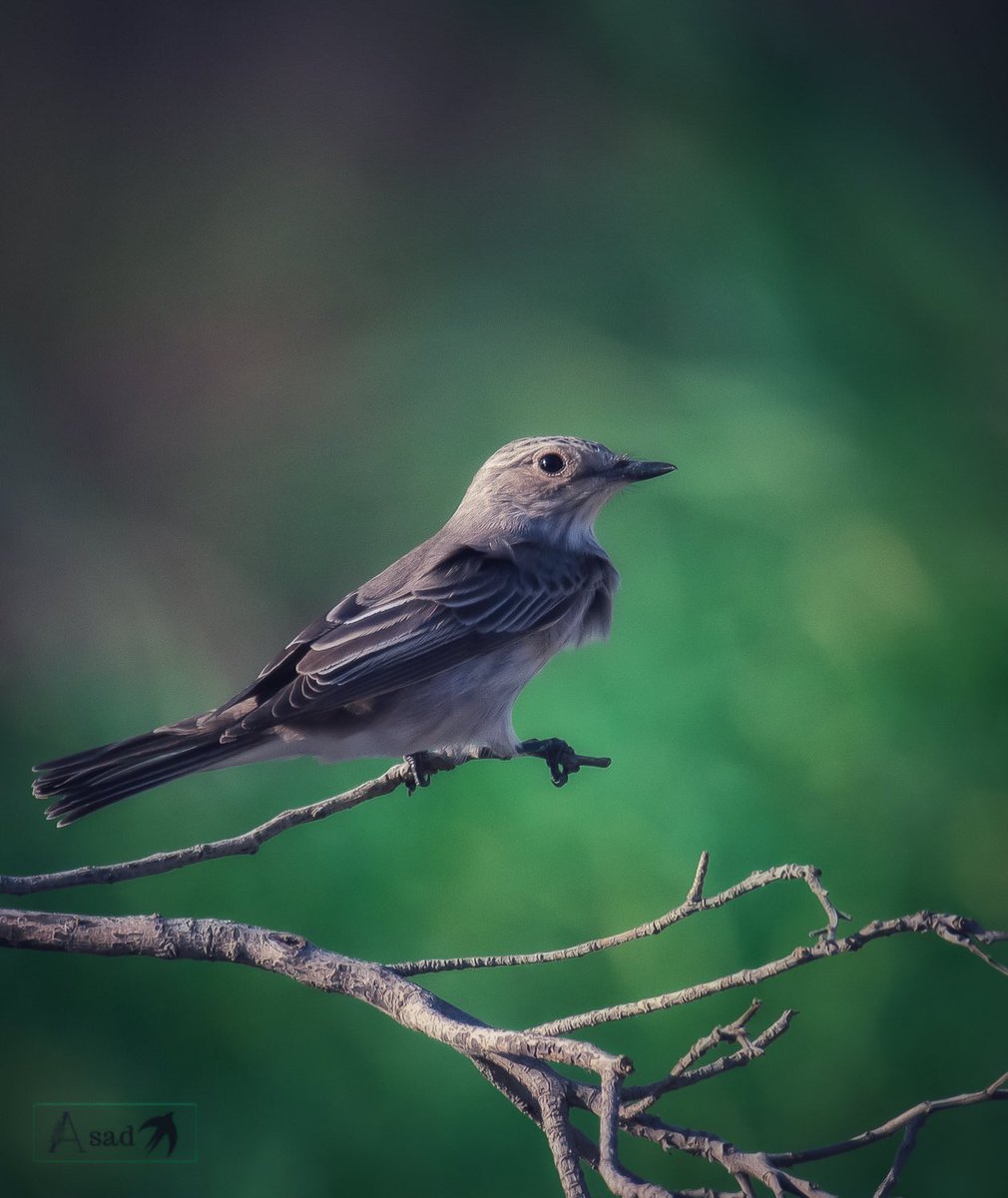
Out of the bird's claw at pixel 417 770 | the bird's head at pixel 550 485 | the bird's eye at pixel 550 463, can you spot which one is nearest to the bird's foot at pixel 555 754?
the bird's claw at pixel 417 770

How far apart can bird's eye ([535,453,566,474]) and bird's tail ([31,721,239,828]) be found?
83cm

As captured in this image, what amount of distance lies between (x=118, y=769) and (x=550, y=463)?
0.97 metres

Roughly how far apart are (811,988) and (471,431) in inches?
49.5

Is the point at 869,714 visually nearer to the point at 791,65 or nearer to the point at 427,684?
the point at 427,684

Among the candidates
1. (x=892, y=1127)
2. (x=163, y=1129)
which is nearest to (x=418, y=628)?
(x=163, y=1129)

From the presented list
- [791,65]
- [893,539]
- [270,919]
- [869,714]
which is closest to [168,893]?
[270,919]

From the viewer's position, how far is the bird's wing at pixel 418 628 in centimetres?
182

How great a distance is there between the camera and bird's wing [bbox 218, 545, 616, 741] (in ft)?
5.96

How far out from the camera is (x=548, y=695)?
7.50 feet

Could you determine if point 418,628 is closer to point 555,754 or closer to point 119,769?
point 555,754

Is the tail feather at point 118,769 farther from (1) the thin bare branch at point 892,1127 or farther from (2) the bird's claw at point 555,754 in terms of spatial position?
(1) the thin bare branch at point 892,1127

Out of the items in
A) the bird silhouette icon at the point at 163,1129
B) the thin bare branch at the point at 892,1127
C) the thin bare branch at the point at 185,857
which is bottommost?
the thin bare branch at the point at 892,1127

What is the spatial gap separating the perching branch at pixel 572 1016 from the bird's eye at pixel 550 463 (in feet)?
2.68

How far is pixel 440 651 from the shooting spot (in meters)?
1.96
